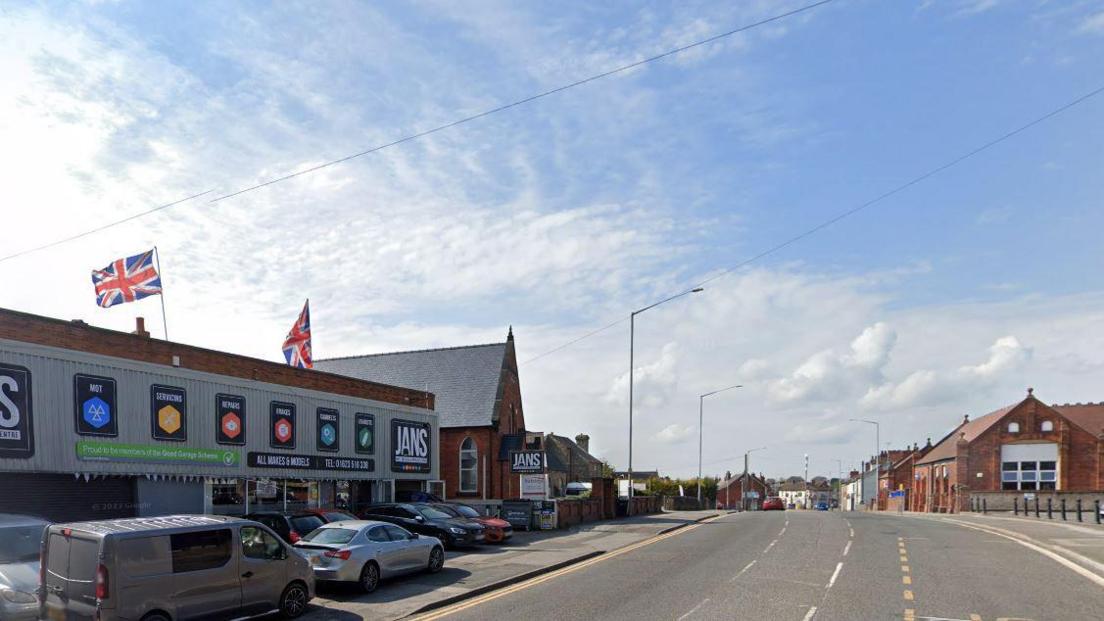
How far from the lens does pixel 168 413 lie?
23.0 meters

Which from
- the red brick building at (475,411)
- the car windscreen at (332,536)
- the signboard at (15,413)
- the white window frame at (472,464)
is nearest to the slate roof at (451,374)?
the red brick building at (475,411)

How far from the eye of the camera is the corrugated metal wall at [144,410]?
19562 mm

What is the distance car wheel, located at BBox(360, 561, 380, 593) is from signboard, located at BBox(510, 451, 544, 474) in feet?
66.2

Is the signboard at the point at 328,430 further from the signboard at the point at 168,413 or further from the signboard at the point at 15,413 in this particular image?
the signboard at the point at 15,413

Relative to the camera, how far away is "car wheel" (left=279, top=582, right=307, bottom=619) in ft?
45.3

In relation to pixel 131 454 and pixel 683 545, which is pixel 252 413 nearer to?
pixel 131 454

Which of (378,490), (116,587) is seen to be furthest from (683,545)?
(116,587)

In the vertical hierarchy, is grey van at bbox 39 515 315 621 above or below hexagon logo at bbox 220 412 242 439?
below

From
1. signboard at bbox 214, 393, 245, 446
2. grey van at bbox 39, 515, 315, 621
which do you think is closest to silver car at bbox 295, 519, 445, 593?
grey van at bbox 39, 515, 315, 621

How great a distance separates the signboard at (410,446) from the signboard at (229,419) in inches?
339

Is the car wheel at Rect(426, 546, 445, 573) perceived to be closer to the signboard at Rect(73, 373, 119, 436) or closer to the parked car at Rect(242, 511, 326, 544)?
the parked car at Rect(242, 511, 326, 544)

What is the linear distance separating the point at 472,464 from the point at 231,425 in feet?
66.9

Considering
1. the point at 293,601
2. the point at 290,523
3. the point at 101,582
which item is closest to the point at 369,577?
the point at 293,601

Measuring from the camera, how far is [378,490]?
3284 centimetres
